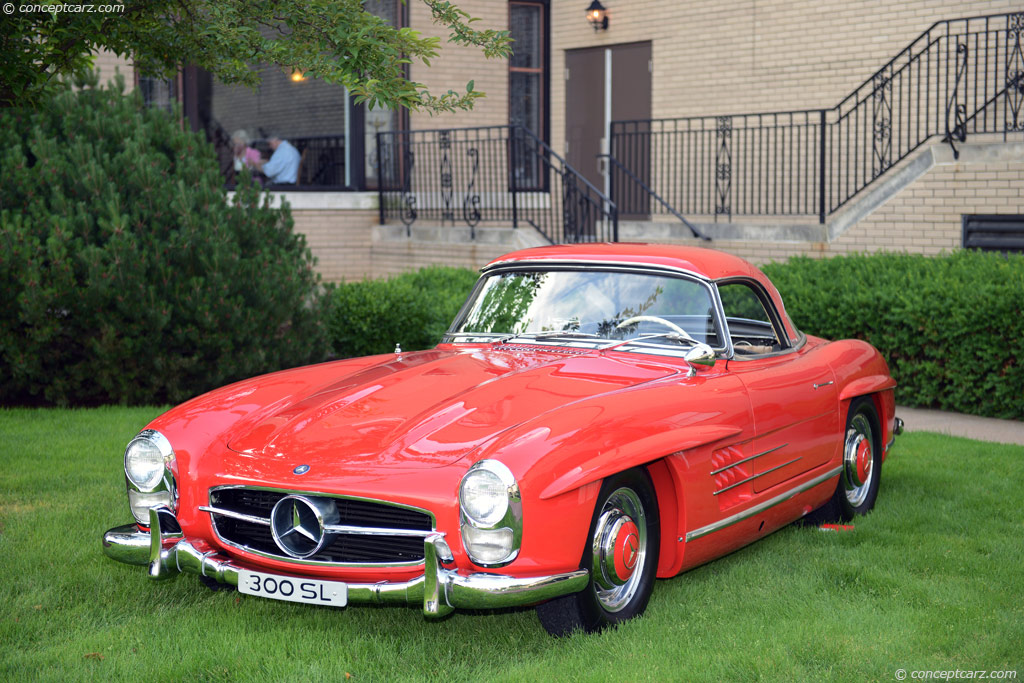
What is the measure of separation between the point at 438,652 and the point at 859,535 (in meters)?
2.57

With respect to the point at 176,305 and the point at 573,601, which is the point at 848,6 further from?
the point at 573,601

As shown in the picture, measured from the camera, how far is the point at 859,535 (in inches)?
220

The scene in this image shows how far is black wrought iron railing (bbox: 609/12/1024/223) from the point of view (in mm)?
11898

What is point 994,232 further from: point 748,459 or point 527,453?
point 527,453

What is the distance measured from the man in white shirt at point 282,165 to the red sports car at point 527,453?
445 inches

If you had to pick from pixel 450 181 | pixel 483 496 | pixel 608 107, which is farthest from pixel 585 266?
pixel 608 107

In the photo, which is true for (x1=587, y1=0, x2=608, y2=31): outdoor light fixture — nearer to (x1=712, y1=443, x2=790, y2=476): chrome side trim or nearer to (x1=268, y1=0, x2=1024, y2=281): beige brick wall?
(x1=268, y1=0, x2=1024, y2=281): beige brick wall

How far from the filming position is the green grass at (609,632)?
12.6ft

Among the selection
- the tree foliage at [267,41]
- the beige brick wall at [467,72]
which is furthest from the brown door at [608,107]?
the tree foliage at [267,41]

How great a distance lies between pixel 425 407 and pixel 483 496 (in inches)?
28.8

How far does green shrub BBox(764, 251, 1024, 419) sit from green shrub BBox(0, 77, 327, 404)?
473 cm

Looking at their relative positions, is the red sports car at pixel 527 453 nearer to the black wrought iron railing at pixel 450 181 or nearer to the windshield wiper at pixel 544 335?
the windshield wiper at pixel 544 335

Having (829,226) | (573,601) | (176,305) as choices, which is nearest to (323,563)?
(573,601)

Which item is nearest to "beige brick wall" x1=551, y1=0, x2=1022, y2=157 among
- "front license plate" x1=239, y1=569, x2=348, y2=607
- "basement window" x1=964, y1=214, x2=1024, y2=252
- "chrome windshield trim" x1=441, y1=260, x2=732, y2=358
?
"basement window" x1=964, y1=214, x2=1024, y2=252
